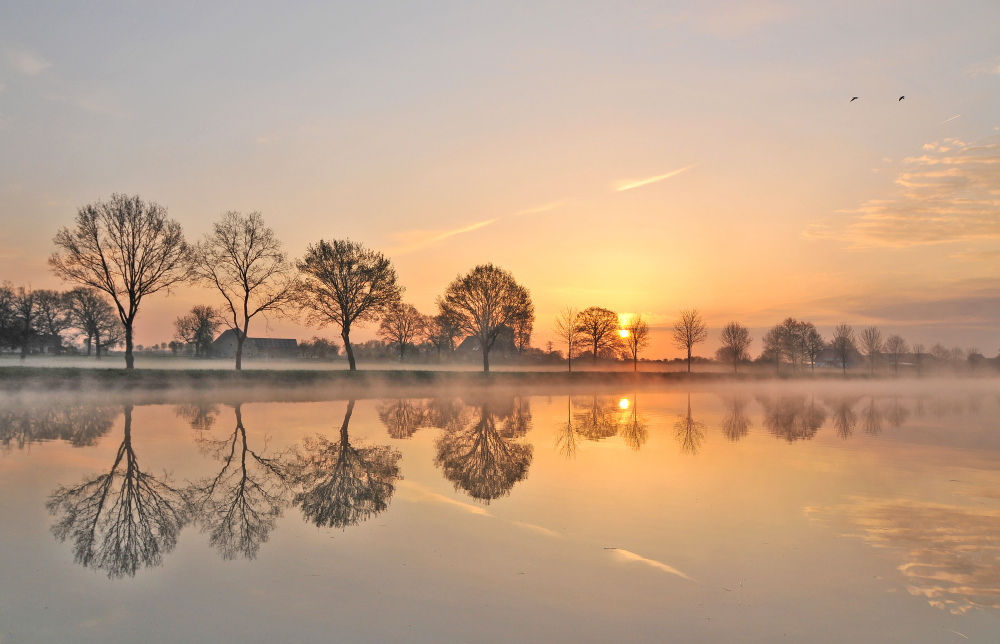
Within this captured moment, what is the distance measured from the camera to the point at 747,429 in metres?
23.0

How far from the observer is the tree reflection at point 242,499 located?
28.3 ft

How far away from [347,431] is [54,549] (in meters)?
13.0

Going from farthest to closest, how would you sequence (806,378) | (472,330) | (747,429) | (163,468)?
1. (806,378)
2. (472,330)
3. (747,429)
4. (163,468)

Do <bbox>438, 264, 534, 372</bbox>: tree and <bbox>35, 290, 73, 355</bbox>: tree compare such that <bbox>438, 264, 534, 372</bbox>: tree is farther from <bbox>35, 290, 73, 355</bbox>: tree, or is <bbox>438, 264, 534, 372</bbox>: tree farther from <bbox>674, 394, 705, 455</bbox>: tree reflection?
<bbox>35, 290, 73, 355</bbox>: tree

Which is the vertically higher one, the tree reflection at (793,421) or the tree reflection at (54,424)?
the tree reflection at (54,424)

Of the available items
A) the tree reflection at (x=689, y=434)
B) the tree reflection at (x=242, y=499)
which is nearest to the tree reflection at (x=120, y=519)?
the tree reflection at (x=242, y=499)

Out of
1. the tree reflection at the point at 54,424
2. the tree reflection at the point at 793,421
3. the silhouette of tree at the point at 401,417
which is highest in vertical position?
the tree reflection at the point at 54,424

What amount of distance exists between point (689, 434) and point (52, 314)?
9845 centimetres

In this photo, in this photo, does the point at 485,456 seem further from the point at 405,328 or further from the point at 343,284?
the point at 405,328

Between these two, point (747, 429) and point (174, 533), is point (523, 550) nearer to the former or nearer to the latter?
point (174, 533)

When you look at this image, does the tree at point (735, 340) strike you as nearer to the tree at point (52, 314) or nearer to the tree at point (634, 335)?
the tree at point (634, 335)

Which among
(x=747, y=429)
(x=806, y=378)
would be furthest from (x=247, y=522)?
(x=806, y=378)

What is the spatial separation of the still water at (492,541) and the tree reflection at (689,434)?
1.52 feet

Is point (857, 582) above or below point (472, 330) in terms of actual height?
below
